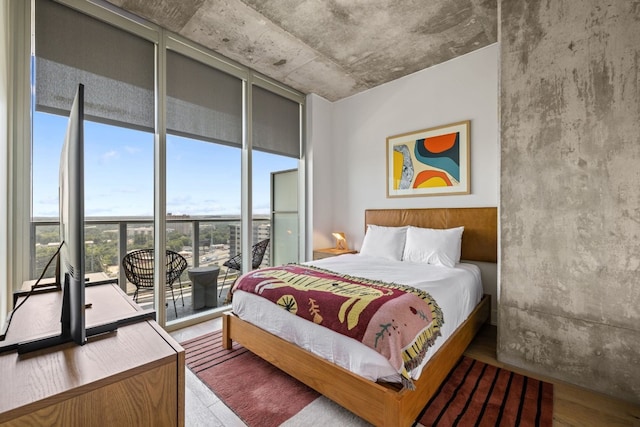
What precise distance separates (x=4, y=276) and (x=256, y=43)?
2940mm

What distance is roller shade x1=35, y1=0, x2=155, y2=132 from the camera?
2.29 meters

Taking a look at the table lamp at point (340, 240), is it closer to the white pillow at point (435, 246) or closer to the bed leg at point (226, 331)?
the white pillow at point (435, 246)

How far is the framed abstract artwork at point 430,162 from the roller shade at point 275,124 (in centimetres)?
142

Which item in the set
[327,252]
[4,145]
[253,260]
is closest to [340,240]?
[327,252]

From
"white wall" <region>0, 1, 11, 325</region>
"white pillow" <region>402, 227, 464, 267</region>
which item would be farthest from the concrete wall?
"white wall" <region>0, 1, 11, 325</region>

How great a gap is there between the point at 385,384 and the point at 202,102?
3.23 m

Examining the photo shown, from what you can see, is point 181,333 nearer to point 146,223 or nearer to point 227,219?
point 146,223

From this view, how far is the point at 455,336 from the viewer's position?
2.09 m

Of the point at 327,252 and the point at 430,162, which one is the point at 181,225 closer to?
the point at 327,252

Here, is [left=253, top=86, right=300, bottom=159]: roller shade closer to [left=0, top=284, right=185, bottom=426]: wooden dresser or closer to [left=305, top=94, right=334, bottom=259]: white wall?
[left=305, top=94, right=334, bottom=259]: white wall

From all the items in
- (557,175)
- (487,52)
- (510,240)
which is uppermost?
(487,52)

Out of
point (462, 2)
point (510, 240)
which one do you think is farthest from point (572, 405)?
point (462, 2)

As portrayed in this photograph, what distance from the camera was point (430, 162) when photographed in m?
3.51

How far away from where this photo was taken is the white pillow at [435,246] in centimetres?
288
